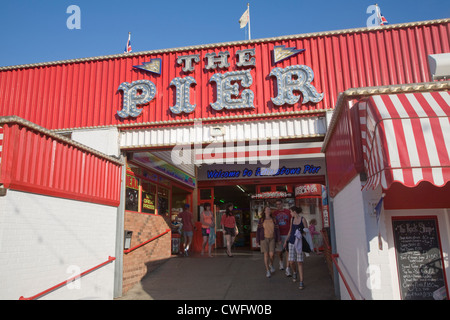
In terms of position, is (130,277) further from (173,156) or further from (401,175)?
(401,175)

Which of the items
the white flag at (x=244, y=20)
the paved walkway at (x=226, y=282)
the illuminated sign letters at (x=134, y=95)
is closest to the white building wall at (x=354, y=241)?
the paved walkway at (x=226, y=282)

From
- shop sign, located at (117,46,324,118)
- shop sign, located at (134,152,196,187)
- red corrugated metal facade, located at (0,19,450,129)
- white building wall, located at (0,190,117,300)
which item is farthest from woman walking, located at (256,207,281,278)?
shop sign, located at (134,152,196,187)

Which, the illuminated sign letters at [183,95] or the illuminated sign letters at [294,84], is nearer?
the illuminated sign letters at [294,84]

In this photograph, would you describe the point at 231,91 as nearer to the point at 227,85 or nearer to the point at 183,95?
the point at 227,85

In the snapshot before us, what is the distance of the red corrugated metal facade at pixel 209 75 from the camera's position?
8.81 m

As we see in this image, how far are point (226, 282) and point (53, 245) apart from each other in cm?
422

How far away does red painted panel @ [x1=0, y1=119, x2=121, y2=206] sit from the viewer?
5.73m

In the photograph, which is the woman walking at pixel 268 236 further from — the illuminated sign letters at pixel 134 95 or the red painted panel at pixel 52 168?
the illuminated sign letters at pixel 134 95

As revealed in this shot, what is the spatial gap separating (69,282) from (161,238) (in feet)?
16.0

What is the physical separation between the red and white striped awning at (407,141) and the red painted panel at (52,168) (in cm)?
534

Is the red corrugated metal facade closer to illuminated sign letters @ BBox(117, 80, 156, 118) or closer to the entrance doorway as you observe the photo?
illuminated sign letters @ BBox(117, 80, 156, 118)

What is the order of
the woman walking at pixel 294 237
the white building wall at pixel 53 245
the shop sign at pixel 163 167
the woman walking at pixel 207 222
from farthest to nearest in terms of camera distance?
the woman walking at pixel 207 222
the shop sign at pixel 163 167
the woman walking at pixel 294 237
the white building wall at pixel 53 245

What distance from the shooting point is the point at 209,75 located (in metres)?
9.74

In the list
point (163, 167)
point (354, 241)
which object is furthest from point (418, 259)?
point (163, 167)
